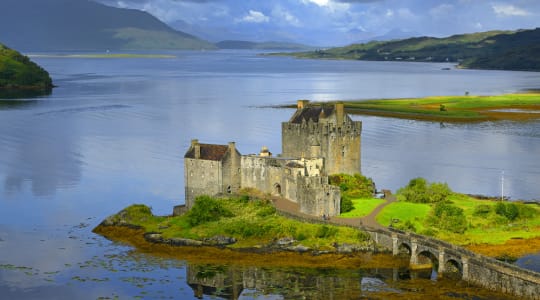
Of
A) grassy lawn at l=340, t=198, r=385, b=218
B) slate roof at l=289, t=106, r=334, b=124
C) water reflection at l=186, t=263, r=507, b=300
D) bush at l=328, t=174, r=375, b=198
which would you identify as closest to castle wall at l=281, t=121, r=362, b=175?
slate roof at l=289, t=106, r=334, b=124

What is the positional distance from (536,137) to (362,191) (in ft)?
205

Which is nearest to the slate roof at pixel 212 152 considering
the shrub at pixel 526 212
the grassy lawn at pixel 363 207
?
the grassy lawn at pixel 363 207

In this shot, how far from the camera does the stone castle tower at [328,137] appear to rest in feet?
260

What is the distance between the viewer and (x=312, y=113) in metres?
80.9

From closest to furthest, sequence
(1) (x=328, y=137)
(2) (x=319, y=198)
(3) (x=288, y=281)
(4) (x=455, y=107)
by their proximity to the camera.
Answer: (3) (x=288, y=281)
(2) (x=319, y=198)
(1) (x=328, y=137)
(4) (x=455, y=107)

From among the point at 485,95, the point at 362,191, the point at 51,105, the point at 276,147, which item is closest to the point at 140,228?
the point at 362,191

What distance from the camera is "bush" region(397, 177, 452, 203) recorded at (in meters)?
72.4

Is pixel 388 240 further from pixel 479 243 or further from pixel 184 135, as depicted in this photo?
pixel 184 135

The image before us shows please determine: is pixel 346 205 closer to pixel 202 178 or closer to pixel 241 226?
pixel 241 226

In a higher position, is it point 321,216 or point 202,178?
point 202,178

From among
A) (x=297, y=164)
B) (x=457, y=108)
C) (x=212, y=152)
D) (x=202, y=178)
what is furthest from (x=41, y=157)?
(x=457, y=108)

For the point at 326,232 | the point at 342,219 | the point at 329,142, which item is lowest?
the point at 326,232

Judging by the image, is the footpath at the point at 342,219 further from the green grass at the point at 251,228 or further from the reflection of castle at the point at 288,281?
the reflection of castle at the point at 288,281

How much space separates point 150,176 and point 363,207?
3218cm
